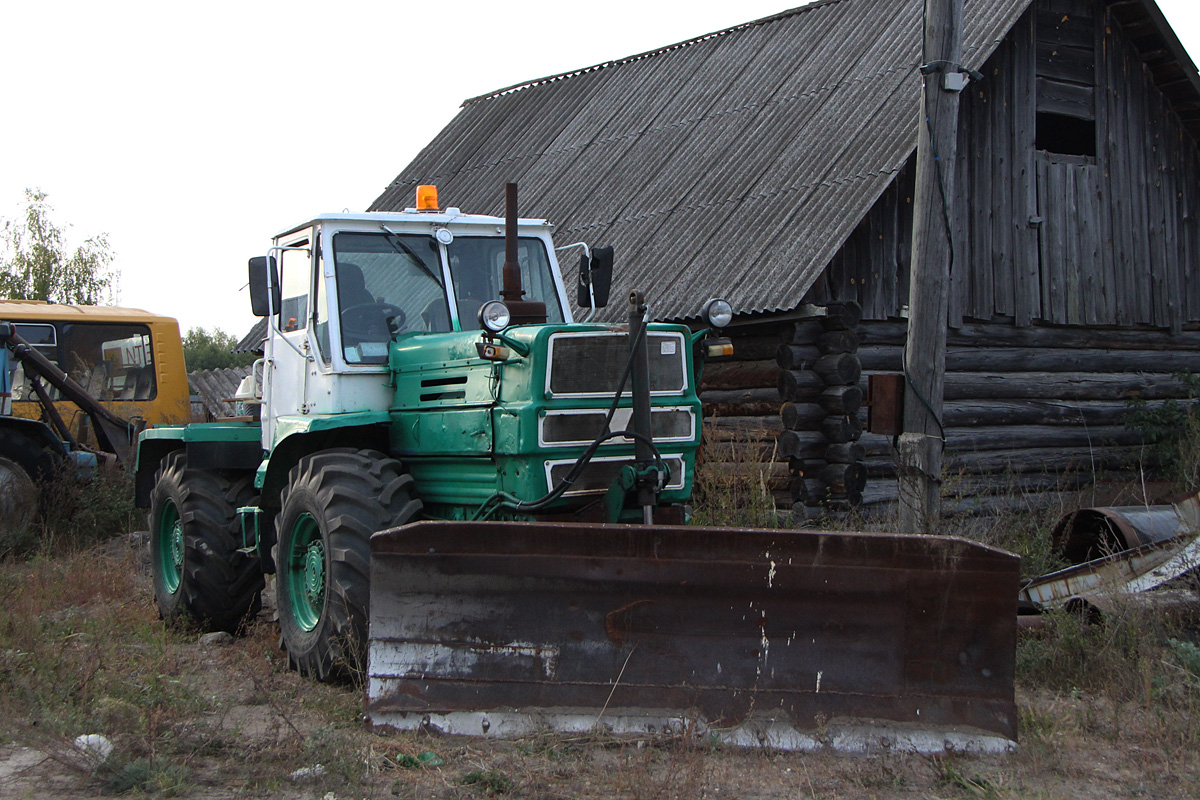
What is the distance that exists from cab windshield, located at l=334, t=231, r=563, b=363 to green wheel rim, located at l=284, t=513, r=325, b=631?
1056mm

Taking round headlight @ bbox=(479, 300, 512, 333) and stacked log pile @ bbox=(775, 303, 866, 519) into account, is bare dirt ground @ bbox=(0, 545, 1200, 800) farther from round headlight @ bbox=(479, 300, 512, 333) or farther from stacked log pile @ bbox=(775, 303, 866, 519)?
stacked log pile @ bbox=(775, 303, 866, 519)

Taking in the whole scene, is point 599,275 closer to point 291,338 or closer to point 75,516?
point 291,338

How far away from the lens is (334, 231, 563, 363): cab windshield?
6.70 m

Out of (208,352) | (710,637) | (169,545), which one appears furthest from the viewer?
(208,352)

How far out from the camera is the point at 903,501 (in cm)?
761

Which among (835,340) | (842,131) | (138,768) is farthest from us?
(842,131)

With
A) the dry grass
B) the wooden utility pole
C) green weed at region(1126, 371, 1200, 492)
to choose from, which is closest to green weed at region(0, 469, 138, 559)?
the dry grass

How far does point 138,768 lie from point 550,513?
A: 230 centimetres

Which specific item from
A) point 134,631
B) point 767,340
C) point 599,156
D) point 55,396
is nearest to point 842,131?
point 767,340

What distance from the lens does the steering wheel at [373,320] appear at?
6.68 m

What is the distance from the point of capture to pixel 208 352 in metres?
45.4

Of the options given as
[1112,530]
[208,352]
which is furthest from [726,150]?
[208,352]

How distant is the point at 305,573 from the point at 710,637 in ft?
8.38

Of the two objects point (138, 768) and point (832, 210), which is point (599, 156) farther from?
point (138, 768)
